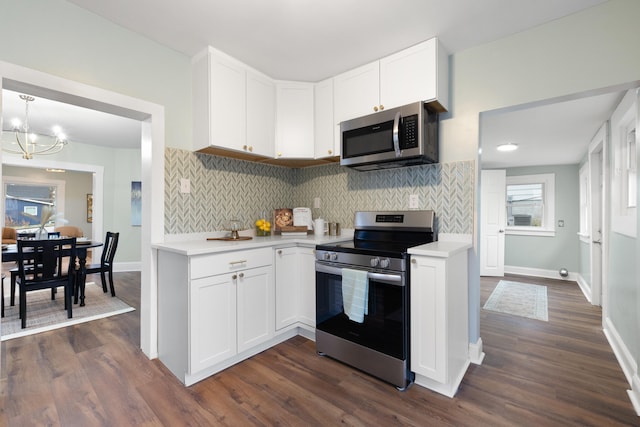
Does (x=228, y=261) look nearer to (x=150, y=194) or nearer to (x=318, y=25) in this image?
(x=150, y=194)

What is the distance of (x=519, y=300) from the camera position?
155 inches

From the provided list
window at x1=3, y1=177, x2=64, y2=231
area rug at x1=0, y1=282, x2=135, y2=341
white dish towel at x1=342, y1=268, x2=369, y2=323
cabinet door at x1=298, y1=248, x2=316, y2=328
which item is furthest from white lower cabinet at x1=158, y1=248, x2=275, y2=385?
window at x1=3, y1=177, x2=64, y2=231

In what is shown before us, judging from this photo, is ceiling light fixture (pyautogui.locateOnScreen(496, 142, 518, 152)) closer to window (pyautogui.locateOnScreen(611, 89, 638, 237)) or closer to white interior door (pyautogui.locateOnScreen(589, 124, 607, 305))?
white interior door (pyautogui.locateOnScreen(589, 124, 607, 305))

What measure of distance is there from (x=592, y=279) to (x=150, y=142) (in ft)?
17.3

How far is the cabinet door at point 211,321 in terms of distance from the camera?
1.87 m

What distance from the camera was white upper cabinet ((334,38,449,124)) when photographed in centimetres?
213

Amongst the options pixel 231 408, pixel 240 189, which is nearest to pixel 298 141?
pixel 240 189

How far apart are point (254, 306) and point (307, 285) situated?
0.48 meters

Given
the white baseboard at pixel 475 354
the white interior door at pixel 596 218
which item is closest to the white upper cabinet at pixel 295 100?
the white baseboard at pixel 475 354

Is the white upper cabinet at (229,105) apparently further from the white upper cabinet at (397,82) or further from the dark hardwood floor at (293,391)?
the dark hardwood floor at (293,391)

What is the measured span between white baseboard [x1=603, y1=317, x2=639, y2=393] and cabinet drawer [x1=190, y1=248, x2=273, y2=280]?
2.50 meters

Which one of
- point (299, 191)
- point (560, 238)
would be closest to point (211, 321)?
point (299, 191)

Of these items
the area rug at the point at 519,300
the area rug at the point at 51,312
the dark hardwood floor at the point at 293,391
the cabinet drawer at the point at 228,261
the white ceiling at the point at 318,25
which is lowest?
the area rug at the point at 519,300

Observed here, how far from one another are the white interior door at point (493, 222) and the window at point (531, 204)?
0.57m
